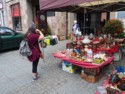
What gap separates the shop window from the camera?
12.8 metres

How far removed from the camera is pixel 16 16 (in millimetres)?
13250

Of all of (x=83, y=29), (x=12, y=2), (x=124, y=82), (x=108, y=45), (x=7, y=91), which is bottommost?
(x=7, y=91)

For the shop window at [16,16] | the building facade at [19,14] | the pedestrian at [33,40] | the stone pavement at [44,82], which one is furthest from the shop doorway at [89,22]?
the pedestrian at [33,40]

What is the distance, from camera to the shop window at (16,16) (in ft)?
42.0

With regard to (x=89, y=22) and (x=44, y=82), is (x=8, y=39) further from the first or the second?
(x=89, y=22)

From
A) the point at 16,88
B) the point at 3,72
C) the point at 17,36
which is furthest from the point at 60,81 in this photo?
the point at 17,36

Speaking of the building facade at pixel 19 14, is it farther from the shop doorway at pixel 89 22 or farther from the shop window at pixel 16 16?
the shop doorway at pixel 89 22

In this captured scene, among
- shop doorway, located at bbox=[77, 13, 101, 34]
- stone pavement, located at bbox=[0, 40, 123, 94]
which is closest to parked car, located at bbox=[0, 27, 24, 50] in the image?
stone pavement, located at bbox=[0, 40, 123, 94]

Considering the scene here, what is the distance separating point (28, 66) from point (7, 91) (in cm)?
168

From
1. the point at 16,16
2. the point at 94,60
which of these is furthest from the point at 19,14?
the point at 94,60

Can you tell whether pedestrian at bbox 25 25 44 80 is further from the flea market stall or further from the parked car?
the parked car

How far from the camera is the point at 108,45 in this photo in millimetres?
4883

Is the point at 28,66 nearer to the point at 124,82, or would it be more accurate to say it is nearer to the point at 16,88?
the point at 16,88

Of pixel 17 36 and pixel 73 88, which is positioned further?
pixel 17 36
